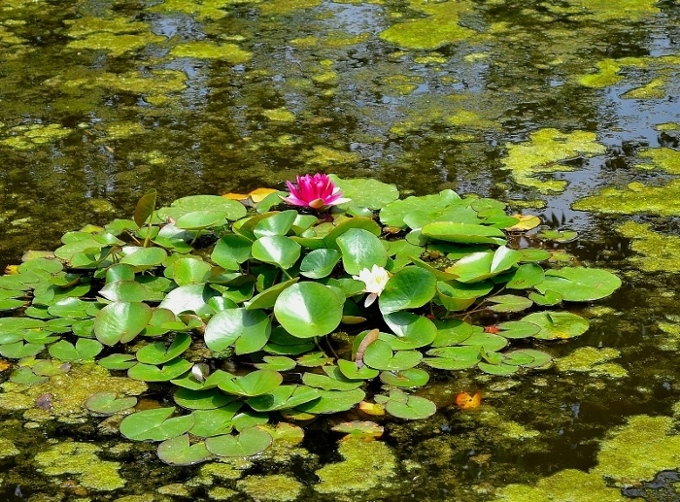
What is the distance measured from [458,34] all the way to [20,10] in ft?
6.68

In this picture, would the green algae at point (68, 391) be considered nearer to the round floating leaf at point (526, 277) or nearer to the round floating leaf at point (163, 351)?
the round floating leaf at point (163, 351)

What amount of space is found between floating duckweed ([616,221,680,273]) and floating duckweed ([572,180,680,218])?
0.09 meters

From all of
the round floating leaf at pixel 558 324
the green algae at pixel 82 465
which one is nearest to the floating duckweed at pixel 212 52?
the round floating leaf at pixel 558 324

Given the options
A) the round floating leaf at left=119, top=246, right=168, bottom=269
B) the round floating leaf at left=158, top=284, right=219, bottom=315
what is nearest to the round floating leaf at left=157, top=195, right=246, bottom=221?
the round floating leaf at left=119, top=246, right=168, bottom=269

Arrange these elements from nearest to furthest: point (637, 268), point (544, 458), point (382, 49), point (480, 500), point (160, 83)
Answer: point (480, 500)
point (544, 458)
point (637, 268)
point (160, 83)
point (382, 49)

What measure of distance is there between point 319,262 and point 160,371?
1.33ft

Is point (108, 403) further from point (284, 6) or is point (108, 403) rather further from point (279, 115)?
point (284, 6)

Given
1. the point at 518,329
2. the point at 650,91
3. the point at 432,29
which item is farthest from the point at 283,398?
the point at 432,29

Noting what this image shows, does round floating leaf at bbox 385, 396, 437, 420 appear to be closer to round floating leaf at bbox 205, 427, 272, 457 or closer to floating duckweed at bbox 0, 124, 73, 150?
round floating leaf at bbox 205, 427, 272, 457

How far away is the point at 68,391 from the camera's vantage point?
185 cm

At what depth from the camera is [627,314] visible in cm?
206

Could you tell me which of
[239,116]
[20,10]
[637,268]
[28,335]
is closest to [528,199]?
[637,268]

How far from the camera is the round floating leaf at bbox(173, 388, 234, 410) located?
177 centimetres

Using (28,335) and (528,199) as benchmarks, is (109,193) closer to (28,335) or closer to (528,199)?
(28,335)
